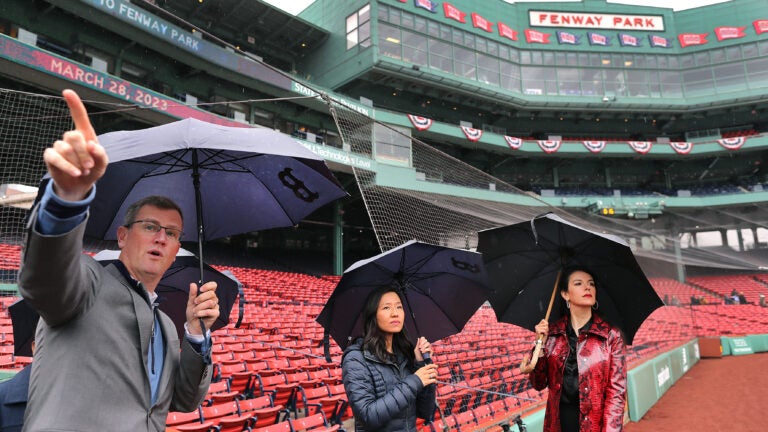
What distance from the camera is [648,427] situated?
337 inches

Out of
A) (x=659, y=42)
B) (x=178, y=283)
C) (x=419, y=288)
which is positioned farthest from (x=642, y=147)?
(x=178, y=283)

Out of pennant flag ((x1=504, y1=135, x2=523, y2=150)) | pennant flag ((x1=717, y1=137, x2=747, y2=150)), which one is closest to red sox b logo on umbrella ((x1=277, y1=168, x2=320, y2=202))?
pennant flag ((x1=504, y1=135, x2=523, y2=150))

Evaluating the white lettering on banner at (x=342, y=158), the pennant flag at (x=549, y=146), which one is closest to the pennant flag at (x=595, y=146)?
the pennant flag at (x=549, y=146)

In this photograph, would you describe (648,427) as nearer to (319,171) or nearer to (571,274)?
(571,274)

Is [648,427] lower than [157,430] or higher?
lower

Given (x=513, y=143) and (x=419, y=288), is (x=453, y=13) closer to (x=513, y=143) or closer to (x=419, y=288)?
(x=513, y=143)

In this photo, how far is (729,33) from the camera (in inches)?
1421

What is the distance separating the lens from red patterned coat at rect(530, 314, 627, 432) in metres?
2.64

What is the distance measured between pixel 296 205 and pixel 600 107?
36.7 metres

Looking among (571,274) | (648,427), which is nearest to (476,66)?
(648,427)

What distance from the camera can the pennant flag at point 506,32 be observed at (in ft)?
113

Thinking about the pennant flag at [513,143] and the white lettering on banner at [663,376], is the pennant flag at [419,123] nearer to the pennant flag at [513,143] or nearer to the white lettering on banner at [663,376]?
the pennant flag at [513,143]

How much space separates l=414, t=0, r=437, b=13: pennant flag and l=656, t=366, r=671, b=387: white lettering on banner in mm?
26028

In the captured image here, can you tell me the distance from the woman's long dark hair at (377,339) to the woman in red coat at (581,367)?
821 millimetres
